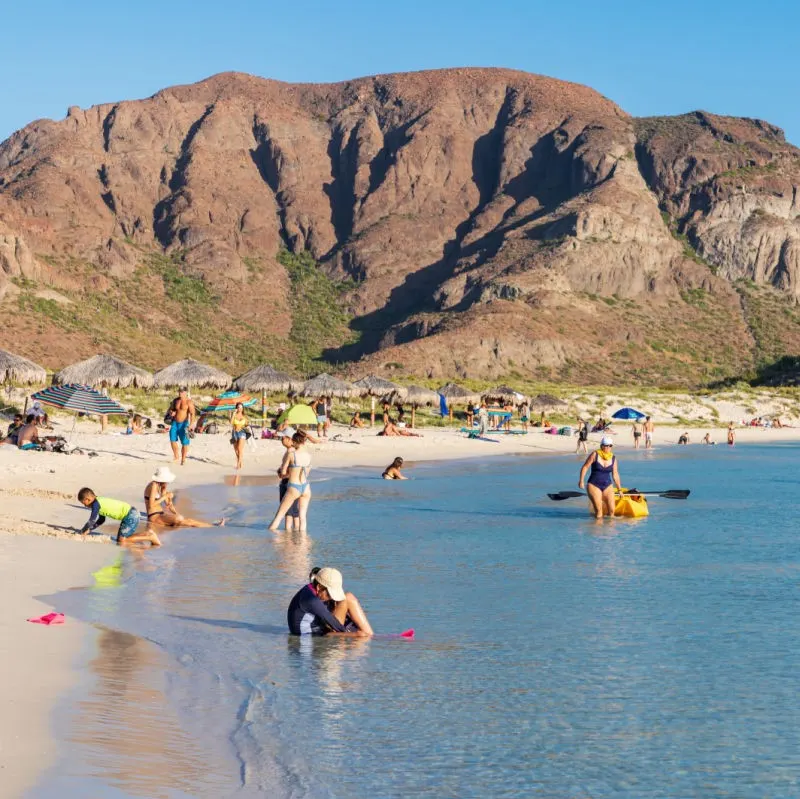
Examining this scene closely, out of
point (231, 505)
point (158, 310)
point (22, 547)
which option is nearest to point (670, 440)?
point (231, 505)

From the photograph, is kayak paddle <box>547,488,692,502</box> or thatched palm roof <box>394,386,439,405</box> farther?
thatched palm roof <box>394,386,439,405</box>

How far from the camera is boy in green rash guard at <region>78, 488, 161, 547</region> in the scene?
1361 centimetres

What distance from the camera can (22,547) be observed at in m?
12.6

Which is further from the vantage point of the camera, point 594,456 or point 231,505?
point 231,505

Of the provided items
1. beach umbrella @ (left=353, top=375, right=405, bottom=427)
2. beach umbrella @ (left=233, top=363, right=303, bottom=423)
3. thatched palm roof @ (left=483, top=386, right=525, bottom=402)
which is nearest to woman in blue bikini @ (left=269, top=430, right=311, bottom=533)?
beach umbrella @ (left=233, top=363, right=303, bottom=423)

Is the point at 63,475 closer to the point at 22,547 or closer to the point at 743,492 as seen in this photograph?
the point at 22,547

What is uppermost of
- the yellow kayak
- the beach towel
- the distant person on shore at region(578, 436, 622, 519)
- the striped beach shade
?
the striped beach shade

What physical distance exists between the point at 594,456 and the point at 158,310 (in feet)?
306

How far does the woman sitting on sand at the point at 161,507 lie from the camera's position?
15852 millimetres

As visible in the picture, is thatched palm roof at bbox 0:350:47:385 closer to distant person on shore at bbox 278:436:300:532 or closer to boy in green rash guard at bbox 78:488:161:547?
distant person on shore at bbox 278:436:300:532

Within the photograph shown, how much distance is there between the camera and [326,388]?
4672 centimetres

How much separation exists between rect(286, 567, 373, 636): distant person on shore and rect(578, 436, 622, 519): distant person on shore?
821 centimetres

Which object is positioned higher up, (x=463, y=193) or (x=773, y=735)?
(x=463, y=193)

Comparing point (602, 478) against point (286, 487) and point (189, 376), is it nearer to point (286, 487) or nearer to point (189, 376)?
point (286, 487)
